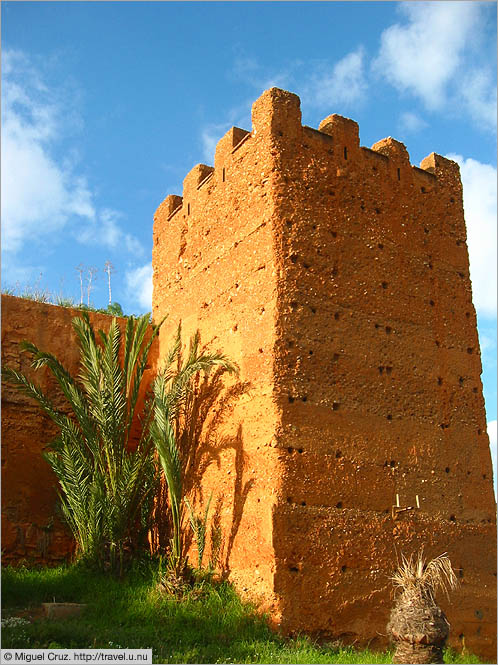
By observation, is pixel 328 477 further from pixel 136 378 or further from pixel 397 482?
pixel 136 378

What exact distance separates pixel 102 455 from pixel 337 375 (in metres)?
3.43

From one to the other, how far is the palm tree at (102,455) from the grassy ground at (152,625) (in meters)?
0.56

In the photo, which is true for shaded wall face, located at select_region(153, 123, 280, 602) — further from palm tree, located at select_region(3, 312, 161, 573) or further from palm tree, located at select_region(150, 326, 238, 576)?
palm tree, located at select_region(3, 312, 161, 573)

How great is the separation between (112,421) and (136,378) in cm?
86

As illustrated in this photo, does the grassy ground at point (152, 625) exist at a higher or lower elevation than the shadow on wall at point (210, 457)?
lower

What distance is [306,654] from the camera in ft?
26.4

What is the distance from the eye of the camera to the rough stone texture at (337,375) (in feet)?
29.6

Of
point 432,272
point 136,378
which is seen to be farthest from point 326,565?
point 432,272

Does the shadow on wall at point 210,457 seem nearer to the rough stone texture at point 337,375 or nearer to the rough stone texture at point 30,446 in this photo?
the rough stone texture at point 337,375

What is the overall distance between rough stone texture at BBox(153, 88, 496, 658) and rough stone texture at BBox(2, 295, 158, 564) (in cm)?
210

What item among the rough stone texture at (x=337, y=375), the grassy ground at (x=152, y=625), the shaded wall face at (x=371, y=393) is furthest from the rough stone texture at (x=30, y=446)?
the shaded wall face at (x=371, y=393)

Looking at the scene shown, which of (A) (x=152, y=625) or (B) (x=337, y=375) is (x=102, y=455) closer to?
(A) (x=152, y=625)

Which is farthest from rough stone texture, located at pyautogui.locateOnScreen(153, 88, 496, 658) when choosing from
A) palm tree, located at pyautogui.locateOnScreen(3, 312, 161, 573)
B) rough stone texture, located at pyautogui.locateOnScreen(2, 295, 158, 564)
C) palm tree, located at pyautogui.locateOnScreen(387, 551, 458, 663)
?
rough stone texture, located at pyautogui.locateOnScreen(2, 295, 158, 564)

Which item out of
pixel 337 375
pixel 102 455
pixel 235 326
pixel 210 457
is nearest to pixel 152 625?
pixel 210 457
